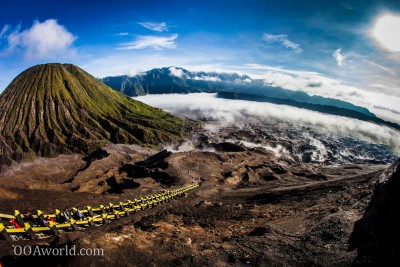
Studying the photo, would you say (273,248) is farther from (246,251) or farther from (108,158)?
(108,158)

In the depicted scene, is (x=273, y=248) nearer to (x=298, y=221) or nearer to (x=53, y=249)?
(x=298, y=221)

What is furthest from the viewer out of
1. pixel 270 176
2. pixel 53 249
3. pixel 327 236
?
pixel 270 176

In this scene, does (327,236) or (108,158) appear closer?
(327,236)

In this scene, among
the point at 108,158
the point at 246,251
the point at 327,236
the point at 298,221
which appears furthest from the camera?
the point at 108,158

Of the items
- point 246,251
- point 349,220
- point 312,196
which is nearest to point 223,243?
point 246,251

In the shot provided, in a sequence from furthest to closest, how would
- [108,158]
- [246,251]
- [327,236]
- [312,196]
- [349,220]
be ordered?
[108,158], [312,196], [349,220], [327,236], [246,251]

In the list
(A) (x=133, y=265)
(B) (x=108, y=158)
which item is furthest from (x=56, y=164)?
(A) (x=133, y=265)

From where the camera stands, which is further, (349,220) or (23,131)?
(23,131)

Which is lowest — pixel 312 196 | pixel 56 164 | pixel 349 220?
pixel 56 164

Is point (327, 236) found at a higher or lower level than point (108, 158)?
higher
